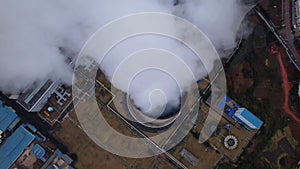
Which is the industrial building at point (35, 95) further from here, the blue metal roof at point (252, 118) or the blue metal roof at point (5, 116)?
the blue metal roof at point (252, 118)

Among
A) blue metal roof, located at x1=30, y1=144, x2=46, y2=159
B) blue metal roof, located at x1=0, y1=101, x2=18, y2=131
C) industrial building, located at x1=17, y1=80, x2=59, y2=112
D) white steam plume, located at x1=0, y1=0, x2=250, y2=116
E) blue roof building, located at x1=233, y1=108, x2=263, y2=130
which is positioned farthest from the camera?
blue roof building, located at x1=233, y1=108, x2=263, y2=130

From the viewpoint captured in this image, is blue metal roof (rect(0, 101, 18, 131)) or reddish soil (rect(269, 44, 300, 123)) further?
reddish soil (rect(269, 44, 300, 123))

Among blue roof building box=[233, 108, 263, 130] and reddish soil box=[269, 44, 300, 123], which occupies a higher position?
reddish soil box=[269, 44, 300, 123]

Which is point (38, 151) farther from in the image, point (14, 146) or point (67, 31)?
point (67, 31)

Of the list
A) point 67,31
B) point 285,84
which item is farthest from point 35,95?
point 285,84

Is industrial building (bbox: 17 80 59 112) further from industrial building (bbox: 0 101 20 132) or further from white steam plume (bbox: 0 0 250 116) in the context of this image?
industrial building (bbox: 0 101 20 132)

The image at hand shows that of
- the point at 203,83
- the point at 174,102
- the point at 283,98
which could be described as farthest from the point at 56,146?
the point at 283,98

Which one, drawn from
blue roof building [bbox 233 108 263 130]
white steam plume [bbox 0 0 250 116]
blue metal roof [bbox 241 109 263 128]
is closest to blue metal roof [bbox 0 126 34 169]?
white steam plume [bbox 0 0 250 116]
